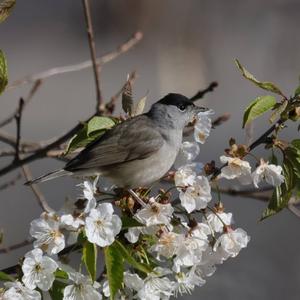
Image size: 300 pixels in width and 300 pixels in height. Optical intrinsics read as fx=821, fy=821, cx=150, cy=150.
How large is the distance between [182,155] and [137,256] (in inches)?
22.7

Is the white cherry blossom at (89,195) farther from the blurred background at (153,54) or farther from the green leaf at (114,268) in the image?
the blurred background at (153,54)

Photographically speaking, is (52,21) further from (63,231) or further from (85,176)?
(63,231)

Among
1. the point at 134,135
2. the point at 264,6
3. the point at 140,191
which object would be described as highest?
the point at 140,191

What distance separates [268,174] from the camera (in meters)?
2.64

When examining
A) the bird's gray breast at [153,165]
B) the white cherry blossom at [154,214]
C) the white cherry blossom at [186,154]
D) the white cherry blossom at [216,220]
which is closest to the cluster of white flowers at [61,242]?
the white cherry blossom at [154,214]

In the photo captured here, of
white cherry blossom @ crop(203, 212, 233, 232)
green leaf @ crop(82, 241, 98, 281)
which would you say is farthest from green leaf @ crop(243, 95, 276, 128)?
green leaf @ crop(82, 241, 98, 281)

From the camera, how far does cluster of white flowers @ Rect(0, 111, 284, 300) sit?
2391 millimetres

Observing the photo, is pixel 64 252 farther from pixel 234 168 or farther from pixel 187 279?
pixel 234 168

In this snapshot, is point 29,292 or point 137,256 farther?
point 137,256

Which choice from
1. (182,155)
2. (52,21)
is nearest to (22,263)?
(182,155)

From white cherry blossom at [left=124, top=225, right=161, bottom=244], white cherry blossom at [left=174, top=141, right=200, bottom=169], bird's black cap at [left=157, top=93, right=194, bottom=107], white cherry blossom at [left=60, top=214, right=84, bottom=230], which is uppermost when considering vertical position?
white cherry blossom at [left=60, top=214, right=84, bottom=230]

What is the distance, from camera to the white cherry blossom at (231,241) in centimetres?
269

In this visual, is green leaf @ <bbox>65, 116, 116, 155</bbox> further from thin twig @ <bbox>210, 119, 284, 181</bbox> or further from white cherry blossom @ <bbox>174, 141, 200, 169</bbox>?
thin twig @ <bbox>210, 119, 284, 181</bbox>

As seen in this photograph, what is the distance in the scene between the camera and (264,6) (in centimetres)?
1450
